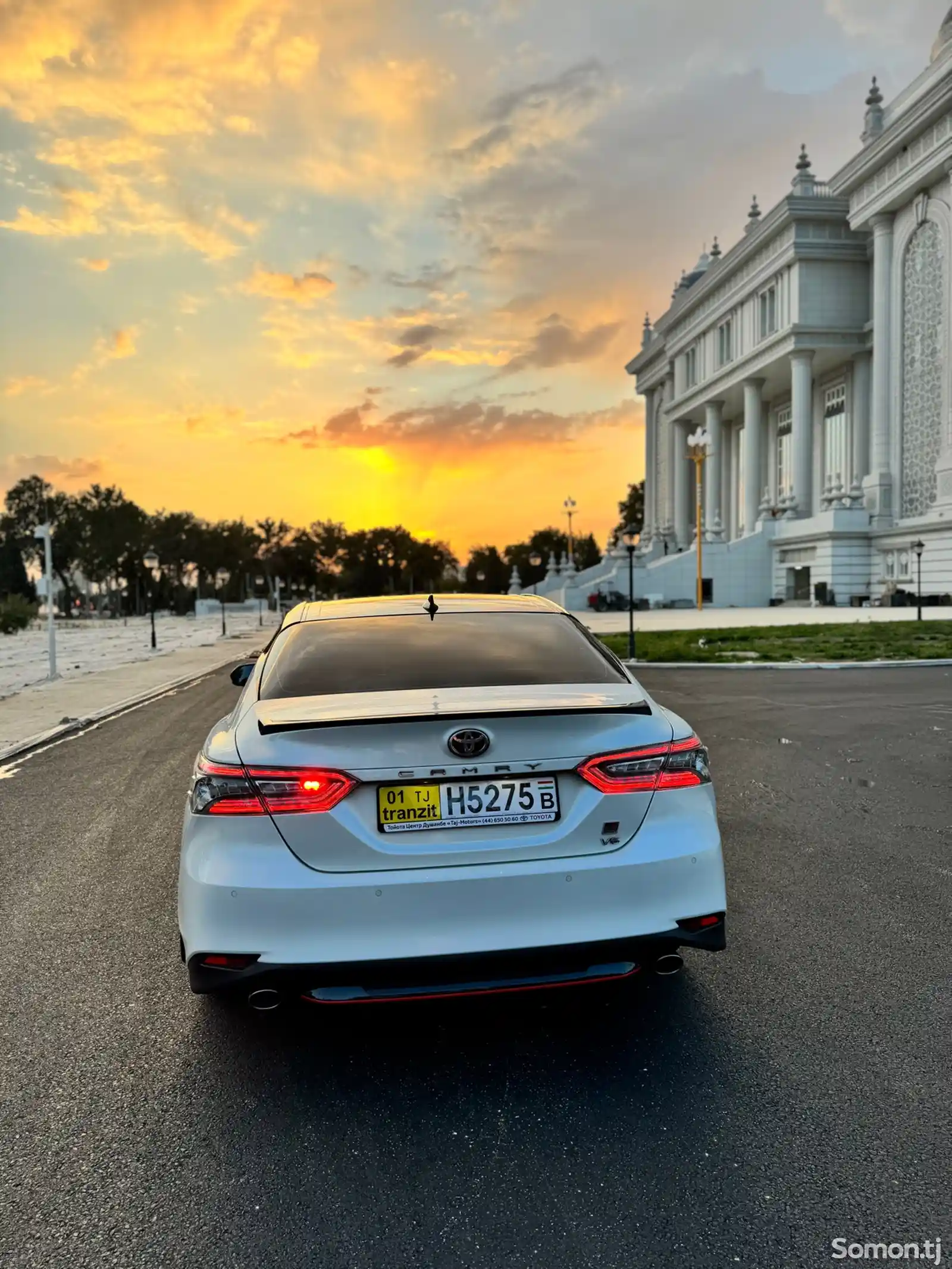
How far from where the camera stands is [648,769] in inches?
119

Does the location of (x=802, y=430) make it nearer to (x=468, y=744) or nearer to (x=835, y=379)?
(x=835, y=379)

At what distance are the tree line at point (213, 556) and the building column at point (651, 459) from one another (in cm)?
1773

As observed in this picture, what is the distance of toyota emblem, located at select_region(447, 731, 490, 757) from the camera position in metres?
2.90

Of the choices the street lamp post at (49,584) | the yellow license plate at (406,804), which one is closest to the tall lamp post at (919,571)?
the street lamp post at (49,584)

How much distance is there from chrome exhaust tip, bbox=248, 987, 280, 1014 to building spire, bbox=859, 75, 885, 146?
5674 centimetres

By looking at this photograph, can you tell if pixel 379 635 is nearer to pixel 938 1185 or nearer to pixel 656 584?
pixel 938 1185

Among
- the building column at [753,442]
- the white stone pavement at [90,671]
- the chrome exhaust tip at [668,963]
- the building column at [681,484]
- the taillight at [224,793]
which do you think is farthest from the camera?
the building column at [681,484]

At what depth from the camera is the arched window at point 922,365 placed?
4291 centimetres

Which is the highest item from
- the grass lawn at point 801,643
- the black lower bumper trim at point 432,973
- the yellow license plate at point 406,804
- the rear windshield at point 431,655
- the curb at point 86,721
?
the rear windshield at point 431,655

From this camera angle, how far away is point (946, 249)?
136 ft

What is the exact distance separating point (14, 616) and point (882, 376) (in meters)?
49.8

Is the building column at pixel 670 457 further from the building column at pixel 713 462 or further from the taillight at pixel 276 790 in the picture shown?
the taillight at pixel 276 790

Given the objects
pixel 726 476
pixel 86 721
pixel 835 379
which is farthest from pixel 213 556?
pixel 86 721

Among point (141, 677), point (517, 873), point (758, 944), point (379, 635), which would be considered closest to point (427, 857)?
point (517, 873)
